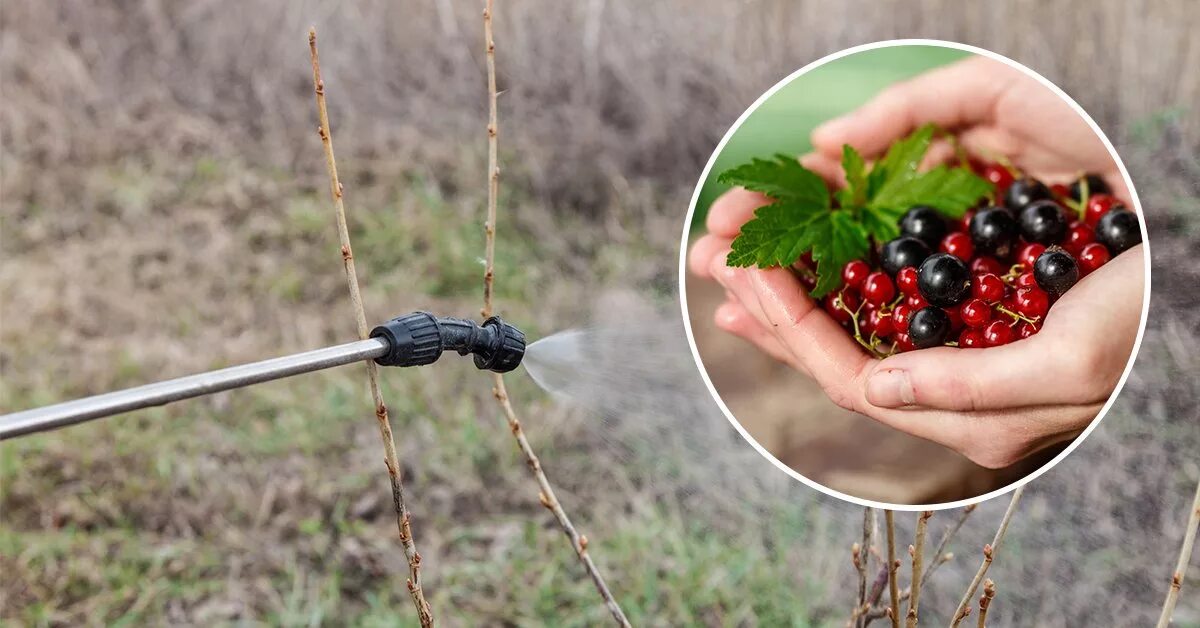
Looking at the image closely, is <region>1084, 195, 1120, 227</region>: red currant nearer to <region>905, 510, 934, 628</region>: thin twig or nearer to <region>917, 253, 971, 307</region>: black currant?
<region>917, 253, 971, 307</region>: black currant

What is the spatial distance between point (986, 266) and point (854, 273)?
Result: 180 mm

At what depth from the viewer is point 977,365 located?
1.10 meters

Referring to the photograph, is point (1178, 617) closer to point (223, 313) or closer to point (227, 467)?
point (227, 467)

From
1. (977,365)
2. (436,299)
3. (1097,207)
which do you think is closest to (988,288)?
(977,365)

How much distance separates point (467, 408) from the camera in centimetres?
254

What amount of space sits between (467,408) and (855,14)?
1597 mm

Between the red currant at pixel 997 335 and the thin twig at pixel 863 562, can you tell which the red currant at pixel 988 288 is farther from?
the thin twig at pixel 863 562

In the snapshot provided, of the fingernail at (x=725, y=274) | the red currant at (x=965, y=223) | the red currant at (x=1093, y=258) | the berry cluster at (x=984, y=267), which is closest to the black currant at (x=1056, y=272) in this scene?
the berry cluster at (x=984, y=267)

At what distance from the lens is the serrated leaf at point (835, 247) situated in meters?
1.20

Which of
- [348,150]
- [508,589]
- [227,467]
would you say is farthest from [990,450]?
[348,150]

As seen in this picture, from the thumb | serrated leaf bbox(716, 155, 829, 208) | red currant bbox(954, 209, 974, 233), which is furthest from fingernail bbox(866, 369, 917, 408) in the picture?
red currant bbox(954, 209, 974, 233)

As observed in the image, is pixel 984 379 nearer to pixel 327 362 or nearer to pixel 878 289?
pixel 878 289

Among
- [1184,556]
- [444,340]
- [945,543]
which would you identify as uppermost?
[444,340]

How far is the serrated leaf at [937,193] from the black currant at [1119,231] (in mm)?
169
